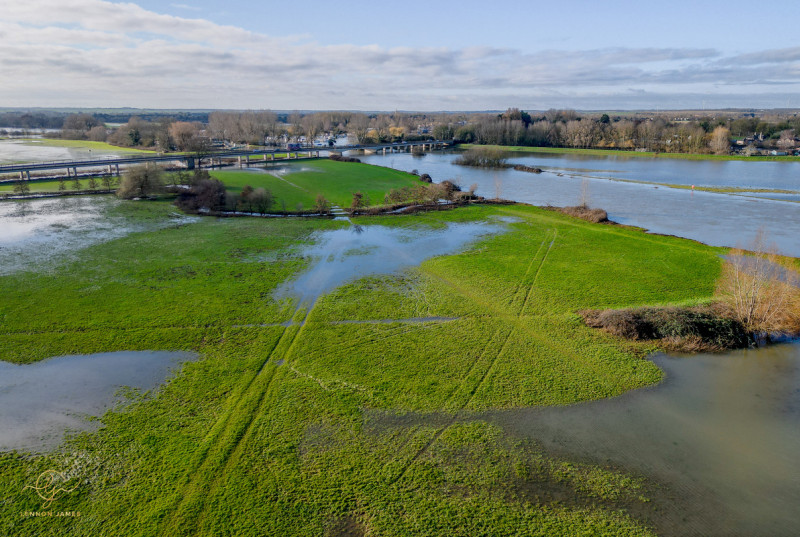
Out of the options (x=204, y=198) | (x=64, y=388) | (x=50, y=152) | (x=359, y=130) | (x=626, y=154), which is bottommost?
(x=64, y=388)

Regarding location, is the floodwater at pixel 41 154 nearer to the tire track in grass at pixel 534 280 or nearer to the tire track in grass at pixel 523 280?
the tire track in grass at pixel 523 280

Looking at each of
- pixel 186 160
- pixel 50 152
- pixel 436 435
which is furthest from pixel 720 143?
pixel 50 152

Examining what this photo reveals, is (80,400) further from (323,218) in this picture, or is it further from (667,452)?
(323,218)

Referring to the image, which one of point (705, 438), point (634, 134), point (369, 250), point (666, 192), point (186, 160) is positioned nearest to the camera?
point (705, 438)

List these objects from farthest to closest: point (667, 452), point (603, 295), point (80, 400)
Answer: point (603, 295), point (80, 400), point (667, 452)

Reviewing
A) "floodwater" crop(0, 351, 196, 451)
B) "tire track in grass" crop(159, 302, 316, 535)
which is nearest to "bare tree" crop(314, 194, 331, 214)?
"floodwater" crop(0, 351, 196, 451)

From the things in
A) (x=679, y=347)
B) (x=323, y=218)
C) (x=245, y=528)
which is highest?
(x=323, y=218)

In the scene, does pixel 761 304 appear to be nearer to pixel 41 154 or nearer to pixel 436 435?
pixel 436 435

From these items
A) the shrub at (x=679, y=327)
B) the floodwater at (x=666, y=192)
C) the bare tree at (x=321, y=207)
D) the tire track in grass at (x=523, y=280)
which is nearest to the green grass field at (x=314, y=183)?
the bare tree at (x=321, y=207)

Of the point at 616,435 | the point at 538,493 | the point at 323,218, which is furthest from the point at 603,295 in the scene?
the point at 323,218
